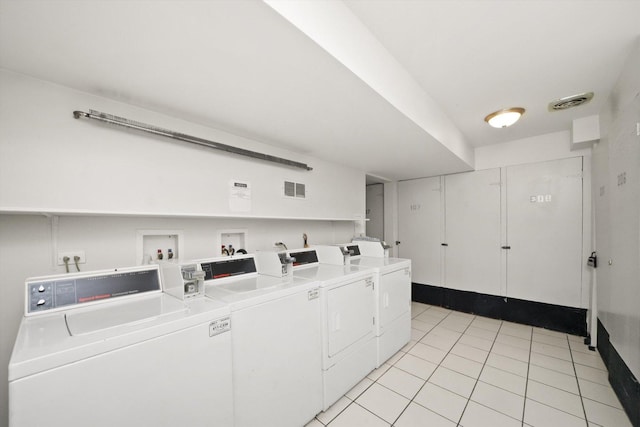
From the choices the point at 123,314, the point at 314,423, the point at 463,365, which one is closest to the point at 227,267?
the point at 123,314

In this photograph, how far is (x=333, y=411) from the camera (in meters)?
1.87

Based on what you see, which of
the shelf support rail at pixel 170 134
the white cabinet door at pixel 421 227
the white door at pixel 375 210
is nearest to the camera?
the shelf support rail at pixel 170 134

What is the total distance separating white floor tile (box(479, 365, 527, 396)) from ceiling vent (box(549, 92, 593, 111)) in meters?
2.62

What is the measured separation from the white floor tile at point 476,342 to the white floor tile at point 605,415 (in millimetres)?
898

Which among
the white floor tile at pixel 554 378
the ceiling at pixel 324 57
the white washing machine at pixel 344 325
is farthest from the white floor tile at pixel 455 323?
the ceiling at pixel 324 57

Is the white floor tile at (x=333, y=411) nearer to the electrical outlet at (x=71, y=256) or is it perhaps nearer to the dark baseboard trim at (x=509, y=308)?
the electrical outlet at (x=71, y=256)

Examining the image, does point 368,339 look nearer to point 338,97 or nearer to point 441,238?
point 338,97

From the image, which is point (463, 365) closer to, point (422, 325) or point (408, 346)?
point (408, 346)

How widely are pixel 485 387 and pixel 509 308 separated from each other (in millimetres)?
1920

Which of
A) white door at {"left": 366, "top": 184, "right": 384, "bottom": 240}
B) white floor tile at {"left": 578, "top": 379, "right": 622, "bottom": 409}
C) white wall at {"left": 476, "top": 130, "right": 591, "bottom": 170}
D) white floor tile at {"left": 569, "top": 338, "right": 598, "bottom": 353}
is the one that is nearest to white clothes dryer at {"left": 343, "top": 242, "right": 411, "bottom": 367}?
white floor tile at {"left": 578, "top": 379, "right": 622, "bottom": 409}

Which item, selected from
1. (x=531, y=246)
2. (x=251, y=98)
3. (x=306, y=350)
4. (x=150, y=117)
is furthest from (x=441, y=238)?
(x=150, y=117)

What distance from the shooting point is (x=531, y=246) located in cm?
337

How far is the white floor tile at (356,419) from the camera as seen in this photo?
5.72 ft

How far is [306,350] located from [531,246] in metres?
3.48
